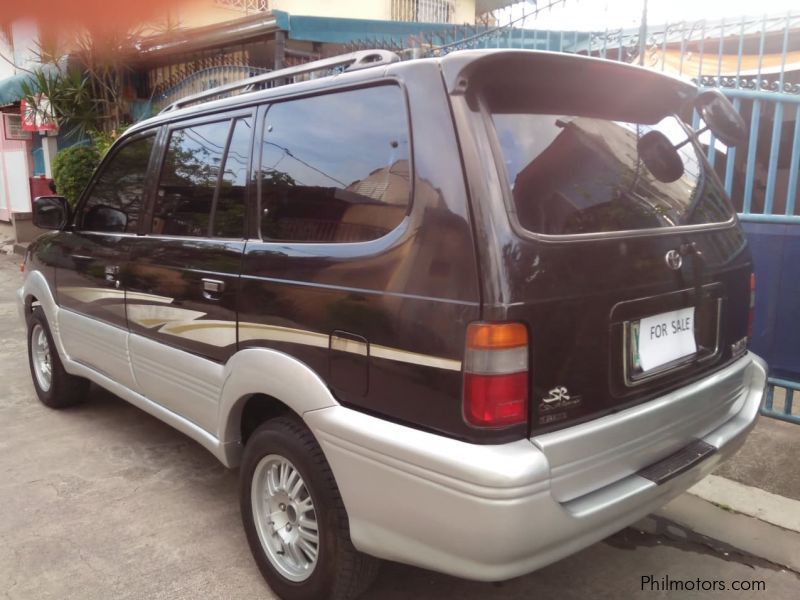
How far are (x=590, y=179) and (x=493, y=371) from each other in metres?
0.77

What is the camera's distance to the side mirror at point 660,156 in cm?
242

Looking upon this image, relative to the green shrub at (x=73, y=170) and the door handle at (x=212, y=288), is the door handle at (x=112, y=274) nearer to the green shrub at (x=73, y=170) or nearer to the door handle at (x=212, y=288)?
the door handle at (x=212, y=288)

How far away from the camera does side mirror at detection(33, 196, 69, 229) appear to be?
4.01 meters

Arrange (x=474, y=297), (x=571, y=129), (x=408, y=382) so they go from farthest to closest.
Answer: (x=571, y=129), (x=408, y=382), (x=474, y=297)

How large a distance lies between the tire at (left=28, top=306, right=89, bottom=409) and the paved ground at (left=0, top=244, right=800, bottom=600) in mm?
508

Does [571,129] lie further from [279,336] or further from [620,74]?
[279,336]

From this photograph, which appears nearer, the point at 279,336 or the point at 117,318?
the point at 279,336

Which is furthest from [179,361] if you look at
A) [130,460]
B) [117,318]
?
[130,460]

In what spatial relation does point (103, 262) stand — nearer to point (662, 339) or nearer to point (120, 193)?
point (120, 193)

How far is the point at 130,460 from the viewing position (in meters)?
3.77

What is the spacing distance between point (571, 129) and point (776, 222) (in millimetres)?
2257

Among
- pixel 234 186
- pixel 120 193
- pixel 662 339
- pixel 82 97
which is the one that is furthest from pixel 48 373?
pixel 82 97

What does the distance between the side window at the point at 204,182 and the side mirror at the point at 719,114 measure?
188cm

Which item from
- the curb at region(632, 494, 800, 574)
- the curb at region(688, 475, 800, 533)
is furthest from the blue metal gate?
the curb at region(632, 494, 800, 574)
